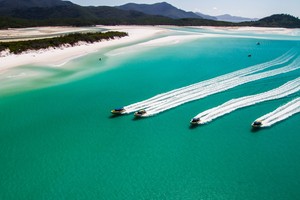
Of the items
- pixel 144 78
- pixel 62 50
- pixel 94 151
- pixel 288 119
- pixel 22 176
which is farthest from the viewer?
pixel 62 50

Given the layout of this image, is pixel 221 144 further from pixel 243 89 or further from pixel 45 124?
pixel 45 124

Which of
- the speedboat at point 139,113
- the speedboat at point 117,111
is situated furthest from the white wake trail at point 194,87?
the speedboat at point 139,113

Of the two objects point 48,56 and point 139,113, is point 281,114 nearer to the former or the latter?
point 139,113

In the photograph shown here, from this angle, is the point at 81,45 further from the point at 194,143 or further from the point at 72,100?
the point at 194,143

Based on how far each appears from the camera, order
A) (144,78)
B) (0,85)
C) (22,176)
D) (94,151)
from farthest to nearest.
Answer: (144,78)
(0,85)
(94,151)
(22,176)

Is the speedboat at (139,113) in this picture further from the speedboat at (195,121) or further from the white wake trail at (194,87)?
the speedboat at (195,121)

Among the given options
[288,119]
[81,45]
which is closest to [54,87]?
[288,119]

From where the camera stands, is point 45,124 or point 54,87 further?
point 54,87
